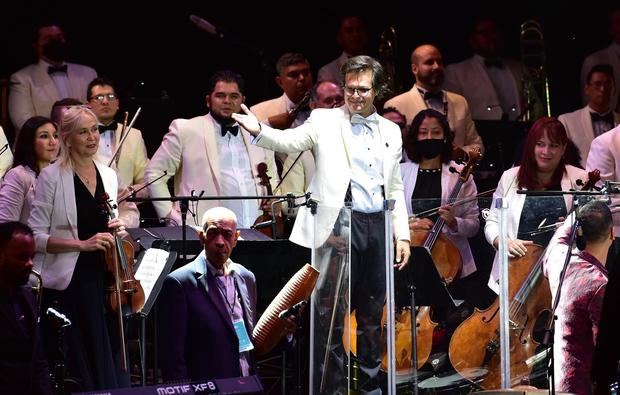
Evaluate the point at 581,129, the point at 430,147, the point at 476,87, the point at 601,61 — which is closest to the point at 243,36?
the point at 476,87

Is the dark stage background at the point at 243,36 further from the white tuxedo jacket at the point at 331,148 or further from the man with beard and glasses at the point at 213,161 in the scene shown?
the white tuxedo jacket at the point at 331,148

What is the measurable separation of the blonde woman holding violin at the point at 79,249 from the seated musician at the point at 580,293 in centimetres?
204

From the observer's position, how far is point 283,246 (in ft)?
23.1

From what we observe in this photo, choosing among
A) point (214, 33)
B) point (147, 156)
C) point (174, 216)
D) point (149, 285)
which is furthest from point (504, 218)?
point (214, 33)

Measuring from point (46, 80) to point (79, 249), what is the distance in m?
2.93

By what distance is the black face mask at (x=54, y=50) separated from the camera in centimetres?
920

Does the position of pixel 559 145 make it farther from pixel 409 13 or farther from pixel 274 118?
pixel 409 13

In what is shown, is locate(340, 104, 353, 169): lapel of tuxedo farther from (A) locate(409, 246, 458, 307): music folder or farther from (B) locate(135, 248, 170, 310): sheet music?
(B) locate(135, 248, 170, 310): sheet music

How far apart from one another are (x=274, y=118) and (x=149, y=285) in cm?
232

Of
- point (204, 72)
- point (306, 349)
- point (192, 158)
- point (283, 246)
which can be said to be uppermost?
point (204, 72)

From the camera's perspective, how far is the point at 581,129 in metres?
9.24

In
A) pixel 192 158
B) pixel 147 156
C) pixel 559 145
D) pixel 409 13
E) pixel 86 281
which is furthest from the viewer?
pixel 409 13

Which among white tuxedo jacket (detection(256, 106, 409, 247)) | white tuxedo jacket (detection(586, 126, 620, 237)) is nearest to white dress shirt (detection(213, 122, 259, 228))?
white tuxedo jacket (detection(256, 106, 409, 247))

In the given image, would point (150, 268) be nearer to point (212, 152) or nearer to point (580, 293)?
point (212, 152)
